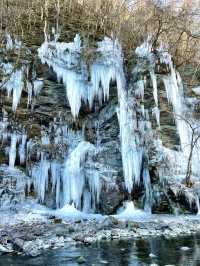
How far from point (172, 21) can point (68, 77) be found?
234 inches

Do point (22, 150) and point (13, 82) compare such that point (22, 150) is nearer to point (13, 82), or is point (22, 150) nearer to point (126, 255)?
point (13, 82)

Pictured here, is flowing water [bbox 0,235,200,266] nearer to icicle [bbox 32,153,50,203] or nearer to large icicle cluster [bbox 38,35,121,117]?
icicle [bbox 32,153,50,203]

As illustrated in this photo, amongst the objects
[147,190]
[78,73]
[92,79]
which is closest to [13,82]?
[78,73]

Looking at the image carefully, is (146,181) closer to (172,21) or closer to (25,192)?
(25,192)

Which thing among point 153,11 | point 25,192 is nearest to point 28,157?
point 25,192

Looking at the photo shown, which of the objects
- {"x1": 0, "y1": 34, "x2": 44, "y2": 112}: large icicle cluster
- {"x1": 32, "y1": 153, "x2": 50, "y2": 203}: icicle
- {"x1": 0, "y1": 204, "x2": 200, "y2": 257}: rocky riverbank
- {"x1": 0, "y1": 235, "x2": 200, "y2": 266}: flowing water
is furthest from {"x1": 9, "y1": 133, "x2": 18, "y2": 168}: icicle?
{"x1": 0, "y1": 235, "x2": 200, "y2": 266}: flowing water

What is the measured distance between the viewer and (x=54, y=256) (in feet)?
32.5

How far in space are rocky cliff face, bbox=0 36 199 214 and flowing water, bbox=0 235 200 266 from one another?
5.32 metres

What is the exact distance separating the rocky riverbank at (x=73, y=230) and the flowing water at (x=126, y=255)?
54cm

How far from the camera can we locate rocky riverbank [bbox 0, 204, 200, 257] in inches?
439

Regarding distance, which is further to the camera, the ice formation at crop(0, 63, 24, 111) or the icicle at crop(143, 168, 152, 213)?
the ice formation at crop(0, 63, 24, 111)

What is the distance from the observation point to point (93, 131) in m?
19.1

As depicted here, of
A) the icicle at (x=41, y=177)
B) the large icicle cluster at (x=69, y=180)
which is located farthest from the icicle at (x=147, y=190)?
the icicle at (x=41, y=177)

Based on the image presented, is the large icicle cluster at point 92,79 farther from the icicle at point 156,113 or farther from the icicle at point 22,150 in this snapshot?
the icicle at point 22,150
